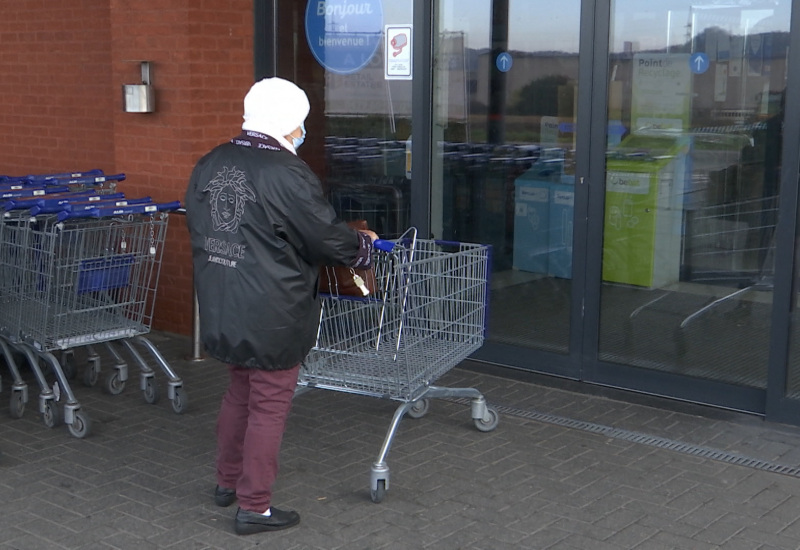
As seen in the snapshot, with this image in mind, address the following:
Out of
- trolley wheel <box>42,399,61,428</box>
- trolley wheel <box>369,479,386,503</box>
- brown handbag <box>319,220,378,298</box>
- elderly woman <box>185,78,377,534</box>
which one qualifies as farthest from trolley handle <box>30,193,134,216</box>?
trolley wheel <box>369,479,386,503</box>

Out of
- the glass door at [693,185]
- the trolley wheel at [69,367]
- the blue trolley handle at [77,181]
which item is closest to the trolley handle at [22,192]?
the blue trolley handle at [77,181]

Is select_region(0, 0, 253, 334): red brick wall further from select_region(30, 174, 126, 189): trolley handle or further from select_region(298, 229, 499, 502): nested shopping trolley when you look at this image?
select_region(298, 229, 499, 502): nested shopping trolley

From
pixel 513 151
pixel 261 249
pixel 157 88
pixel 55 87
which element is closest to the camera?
pixel 261 249

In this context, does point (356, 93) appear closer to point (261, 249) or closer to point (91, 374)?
point (91, 374)

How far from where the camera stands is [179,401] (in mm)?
6246

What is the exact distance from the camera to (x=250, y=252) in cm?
442

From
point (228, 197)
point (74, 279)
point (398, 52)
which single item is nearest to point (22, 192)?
point (74, 279)

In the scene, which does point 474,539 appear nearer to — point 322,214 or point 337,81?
point 322,214

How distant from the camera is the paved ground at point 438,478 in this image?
15.2ft

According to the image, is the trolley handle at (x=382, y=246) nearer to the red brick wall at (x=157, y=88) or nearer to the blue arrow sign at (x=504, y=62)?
Answer: the blue arrow sign at (x=504, y=62)

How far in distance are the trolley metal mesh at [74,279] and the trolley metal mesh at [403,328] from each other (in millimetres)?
1372

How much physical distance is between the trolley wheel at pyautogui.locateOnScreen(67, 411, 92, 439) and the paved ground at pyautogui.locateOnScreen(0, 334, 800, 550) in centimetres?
4

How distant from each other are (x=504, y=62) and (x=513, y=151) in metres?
0.55

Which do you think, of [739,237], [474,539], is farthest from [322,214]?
[739,237]
